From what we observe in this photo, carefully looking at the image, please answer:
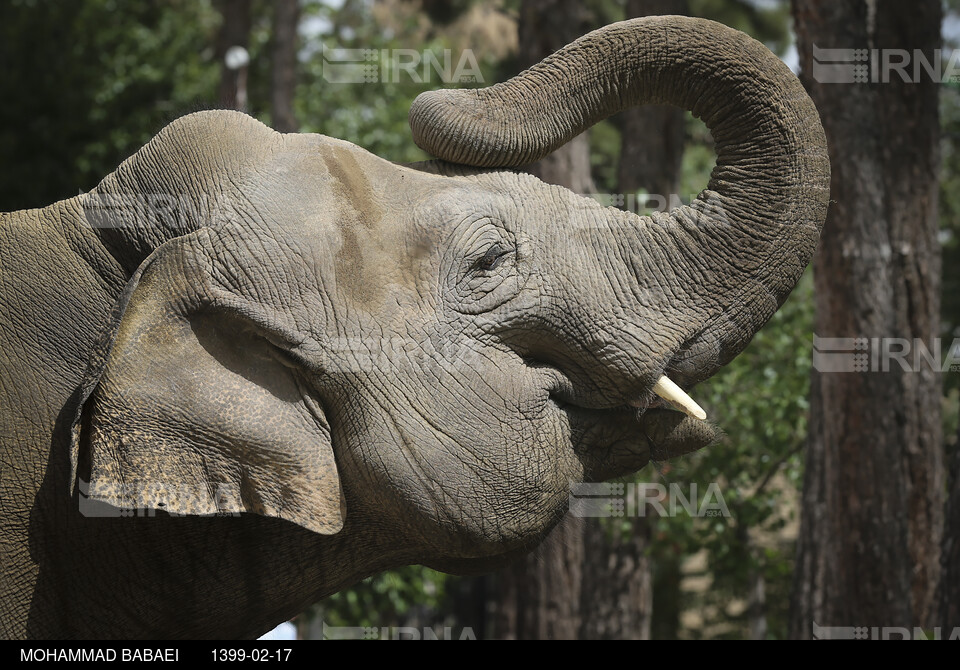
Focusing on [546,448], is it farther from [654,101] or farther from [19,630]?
[19,630]

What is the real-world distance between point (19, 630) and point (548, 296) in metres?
1.52

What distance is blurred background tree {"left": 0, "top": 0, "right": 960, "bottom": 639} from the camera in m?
7.15

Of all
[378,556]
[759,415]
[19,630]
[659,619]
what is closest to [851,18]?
[759,415]

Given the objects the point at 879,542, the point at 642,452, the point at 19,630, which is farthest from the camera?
the point at 879,542

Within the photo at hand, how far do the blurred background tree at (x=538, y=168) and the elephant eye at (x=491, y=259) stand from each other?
0.75 metres

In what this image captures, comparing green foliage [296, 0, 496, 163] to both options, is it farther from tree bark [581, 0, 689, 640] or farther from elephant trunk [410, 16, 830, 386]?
elephant trunk [410, 16, 830, 386]

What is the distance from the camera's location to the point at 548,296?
2637mm

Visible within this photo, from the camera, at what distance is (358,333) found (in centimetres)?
252

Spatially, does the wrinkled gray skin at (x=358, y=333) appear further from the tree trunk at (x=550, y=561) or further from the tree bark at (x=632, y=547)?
the tree bark at (x=632, y=547)

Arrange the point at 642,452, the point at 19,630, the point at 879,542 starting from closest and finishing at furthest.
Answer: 1. the point at 19,630
2. the point at 642,452
3. the point at 879,542

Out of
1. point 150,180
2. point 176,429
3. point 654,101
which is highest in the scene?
point 654,101

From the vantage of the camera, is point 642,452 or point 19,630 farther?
point 642,452

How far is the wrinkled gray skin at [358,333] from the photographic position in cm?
246

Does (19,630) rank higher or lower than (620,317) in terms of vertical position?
lower
